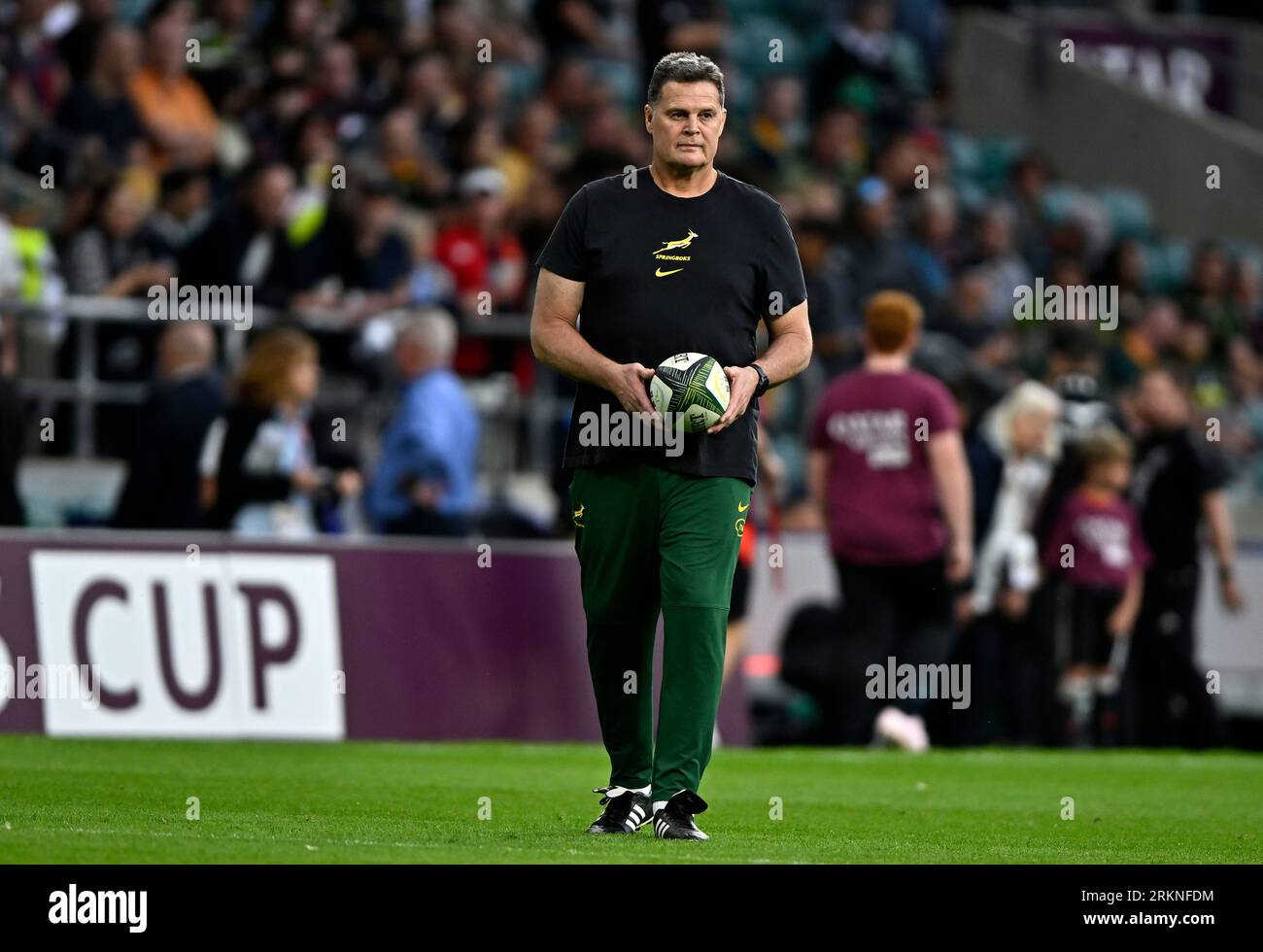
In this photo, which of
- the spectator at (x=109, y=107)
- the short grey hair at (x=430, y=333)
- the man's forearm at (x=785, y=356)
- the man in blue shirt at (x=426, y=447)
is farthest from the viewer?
the spectator at (x=109, y=107)

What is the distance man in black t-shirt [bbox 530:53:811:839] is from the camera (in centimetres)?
820

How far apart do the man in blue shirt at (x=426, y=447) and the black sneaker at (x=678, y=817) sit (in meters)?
7.25

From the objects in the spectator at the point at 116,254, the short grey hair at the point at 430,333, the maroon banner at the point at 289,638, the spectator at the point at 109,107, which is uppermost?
the spectator at the point at 109,107

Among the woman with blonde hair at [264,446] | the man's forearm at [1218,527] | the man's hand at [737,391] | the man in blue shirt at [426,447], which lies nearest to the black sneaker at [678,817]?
the man's hand at [737,391]

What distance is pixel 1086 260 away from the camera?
2384 cm

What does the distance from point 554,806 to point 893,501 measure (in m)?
4.72

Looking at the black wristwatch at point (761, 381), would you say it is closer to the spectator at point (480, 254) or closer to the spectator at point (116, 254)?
the spectator at point (116, 254)

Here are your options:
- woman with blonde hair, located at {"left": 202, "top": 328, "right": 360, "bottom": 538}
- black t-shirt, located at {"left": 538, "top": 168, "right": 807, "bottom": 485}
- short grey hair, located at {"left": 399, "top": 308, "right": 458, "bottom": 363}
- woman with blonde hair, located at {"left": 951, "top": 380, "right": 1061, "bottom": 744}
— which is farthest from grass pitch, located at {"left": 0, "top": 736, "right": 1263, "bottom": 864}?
short grey hair, located at {"left": 399, "top": 308, "right": 458, "bottom": 363}

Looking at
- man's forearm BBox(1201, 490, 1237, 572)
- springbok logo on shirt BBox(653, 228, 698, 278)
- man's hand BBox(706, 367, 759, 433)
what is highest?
springbok logo on shirt BBox(653, 228, 698, 278)

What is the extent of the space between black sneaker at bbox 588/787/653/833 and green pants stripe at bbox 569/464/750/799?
0.16 feet

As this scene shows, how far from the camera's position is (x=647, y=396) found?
813 centimetres

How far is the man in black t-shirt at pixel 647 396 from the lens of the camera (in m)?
8.20

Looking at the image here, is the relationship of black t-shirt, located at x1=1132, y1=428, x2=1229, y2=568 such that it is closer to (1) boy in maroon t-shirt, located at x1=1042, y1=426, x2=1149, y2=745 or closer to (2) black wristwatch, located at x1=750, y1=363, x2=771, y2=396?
(1) boy in maroon t-shirt, located at x1=1042, y1=426, x2=1149, y2=745
